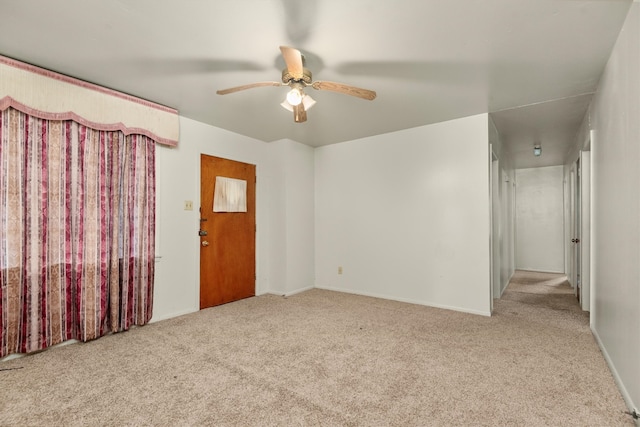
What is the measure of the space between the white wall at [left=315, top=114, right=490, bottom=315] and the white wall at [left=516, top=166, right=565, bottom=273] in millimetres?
4291

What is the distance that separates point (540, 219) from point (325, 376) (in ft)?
22.2

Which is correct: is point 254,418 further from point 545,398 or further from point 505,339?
point 505,339

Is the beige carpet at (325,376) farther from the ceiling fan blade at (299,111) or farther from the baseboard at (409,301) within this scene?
the ceiling fan blade at (299,111)

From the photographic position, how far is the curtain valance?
2422 millimetres

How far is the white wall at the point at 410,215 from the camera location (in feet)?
12.2

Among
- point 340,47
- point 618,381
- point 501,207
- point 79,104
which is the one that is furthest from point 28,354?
point 501,207

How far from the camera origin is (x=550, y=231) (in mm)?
6781

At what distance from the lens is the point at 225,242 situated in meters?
4.24

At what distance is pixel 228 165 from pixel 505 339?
12.2 feet

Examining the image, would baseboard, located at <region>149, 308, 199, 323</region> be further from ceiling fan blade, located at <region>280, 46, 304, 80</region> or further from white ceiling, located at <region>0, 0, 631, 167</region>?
ceiling fan blade, located at <region>280, 46, 304, 80</region>

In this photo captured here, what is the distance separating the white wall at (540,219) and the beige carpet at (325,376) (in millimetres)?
4033

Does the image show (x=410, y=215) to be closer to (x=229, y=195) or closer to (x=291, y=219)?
(x=291, y=219)

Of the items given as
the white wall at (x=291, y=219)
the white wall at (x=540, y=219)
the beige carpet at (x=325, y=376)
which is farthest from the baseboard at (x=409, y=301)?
the white wall at (x=540, y=219)

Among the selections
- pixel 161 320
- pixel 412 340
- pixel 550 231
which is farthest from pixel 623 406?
pixel 550 231
